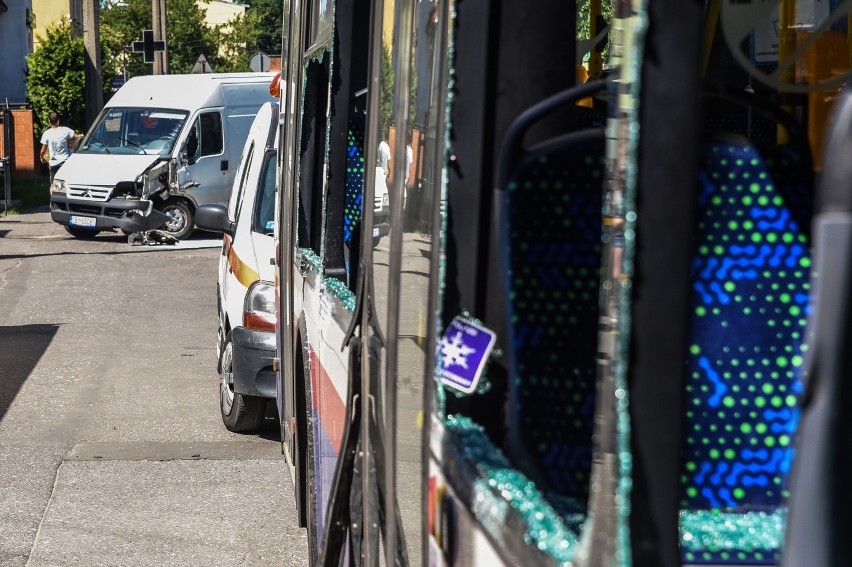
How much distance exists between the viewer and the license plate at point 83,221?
65.4 ft

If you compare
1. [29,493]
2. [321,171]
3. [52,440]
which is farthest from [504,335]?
[52,440]

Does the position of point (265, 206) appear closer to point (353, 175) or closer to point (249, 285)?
point (249, 285)

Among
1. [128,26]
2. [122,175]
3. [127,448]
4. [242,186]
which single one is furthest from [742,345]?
[128,26]

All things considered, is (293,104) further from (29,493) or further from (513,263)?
(513,263)

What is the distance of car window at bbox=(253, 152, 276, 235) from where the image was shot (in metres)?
7.86

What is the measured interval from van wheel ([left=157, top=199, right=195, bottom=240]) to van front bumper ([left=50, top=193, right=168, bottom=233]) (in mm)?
408

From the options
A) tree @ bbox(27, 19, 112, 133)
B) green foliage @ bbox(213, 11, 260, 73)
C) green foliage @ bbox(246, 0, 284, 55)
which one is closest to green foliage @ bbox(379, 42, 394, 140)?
tree @ bbox(27, 19, 112, 133)

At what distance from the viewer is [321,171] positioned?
464cm

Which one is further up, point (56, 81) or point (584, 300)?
point (56, 81)

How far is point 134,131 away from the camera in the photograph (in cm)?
2109

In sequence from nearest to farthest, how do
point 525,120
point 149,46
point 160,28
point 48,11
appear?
point 525,120 < point 160,28 < point 149,46 < point 48,11

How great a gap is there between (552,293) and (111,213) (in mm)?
18785

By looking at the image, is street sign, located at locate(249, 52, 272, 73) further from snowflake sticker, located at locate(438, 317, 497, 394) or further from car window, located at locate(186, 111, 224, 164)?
snowflake sticker, located at locate(438, 317, 497, 394)

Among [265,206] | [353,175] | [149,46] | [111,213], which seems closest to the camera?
[353,175]
